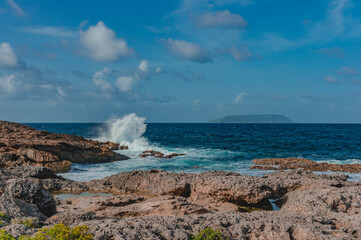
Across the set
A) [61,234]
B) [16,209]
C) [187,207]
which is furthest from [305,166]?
[61,234]

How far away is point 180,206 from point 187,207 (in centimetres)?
25

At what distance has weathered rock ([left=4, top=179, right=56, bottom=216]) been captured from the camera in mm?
9312

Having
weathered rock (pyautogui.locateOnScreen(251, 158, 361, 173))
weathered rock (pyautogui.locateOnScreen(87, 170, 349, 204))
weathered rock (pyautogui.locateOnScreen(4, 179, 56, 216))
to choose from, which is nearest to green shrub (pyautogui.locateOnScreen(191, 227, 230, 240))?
weathered rock (pyautogui.locateOnScreen(87, 170, 349, 204))

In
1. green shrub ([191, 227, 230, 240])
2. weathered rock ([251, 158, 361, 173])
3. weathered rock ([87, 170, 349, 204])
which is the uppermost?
green shrub ([191, 227, 230, 240])

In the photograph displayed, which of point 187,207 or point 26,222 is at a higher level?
point 26,222

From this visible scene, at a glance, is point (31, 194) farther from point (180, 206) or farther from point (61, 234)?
point (180, 206)

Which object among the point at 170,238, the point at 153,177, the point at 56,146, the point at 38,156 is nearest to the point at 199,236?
the point at 170,238

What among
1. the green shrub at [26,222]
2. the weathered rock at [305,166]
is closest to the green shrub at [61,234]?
the green shrub at [26,222]

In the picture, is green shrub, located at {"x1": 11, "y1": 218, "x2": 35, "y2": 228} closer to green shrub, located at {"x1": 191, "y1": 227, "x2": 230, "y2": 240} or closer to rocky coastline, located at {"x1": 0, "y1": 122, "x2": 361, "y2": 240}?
rocky coastline, located at {"x1": 0, "y1": 122, "x2": 361, "y2": 240}

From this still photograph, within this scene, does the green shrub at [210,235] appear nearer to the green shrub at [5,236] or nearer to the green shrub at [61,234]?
the green shrub at [61,234]

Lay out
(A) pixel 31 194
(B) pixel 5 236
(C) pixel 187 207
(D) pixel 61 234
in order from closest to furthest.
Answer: (B) pixel 5 236, (D) pixel 61 234, (A) pixel 31 194, (C) pixel 187 207

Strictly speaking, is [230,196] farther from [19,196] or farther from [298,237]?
[19,196]

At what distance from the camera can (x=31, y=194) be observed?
9.44 metres

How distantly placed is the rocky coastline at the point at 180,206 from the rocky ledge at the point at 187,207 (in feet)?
0.08
